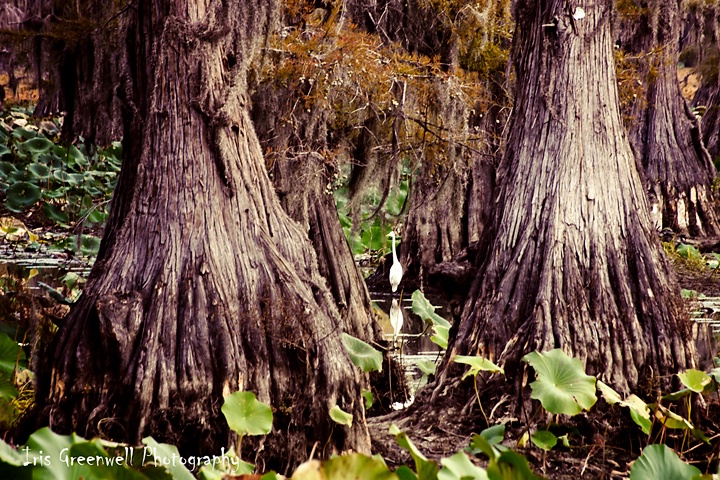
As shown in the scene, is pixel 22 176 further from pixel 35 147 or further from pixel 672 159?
pixel 672 159

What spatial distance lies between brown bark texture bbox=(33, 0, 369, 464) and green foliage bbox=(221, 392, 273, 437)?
31 cm

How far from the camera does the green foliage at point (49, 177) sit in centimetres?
1430

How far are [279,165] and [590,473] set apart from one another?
3.07m

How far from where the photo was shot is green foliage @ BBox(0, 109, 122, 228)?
14.3 m

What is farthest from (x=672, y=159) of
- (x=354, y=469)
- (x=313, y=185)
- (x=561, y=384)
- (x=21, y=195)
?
(x=354, y=469)

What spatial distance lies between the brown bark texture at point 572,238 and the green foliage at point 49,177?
9.61m

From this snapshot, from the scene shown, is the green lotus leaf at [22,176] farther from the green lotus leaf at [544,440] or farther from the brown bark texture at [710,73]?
the green lotus leaf at [544,440]

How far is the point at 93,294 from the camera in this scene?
4086 mm

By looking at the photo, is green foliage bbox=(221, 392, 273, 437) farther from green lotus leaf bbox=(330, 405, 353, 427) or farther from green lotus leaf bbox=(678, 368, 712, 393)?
green lotus leaf bbox=(678, 368, 712, 393)

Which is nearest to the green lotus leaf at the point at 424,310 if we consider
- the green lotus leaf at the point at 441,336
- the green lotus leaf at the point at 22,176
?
the green lotus leaf at the point at 441,336

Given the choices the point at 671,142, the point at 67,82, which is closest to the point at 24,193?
the point at 67,82

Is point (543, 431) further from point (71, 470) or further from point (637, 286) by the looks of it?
point (71, 470)

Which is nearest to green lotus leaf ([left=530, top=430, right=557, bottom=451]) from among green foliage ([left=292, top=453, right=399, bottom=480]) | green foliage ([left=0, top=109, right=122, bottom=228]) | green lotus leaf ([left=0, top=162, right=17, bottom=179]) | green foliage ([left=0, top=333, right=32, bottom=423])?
green foliage ([left=292, top=453, right=399, bottom=480])

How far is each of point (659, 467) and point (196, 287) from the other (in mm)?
2087
